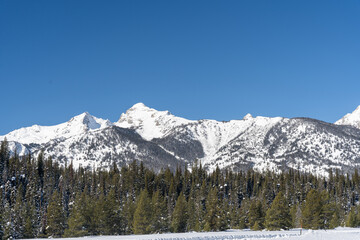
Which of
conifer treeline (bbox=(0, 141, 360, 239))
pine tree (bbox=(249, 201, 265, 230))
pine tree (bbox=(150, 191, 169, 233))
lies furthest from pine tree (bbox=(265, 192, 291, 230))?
pine tree (bbox=(150, 191, 169, 233))

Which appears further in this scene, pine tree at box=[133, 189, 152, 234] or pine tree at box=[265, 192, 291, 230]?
pine tree at box=[133, 189, 152, 234]

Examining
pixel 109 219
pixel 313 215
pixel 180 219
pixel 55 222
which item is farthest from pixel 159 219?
pixel 313 215

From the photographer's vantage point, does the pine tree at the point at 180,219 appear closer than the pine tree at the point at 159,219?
No

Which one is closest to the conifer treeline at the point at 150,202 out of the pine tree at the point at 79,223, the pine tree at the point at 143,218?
the pine tree at the point at 143,218

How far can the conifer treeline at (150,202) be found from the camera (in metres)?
80.2

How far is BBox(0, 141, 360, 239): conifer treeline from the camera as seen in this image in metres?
80.2

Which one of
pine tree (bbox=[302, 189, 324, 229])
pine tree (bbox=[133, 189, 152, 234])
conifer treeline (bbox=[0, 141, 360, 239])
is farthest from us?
pine tree (bbox=[302, 189, 324, 229])

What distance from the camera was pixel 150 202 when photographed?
9094 cm

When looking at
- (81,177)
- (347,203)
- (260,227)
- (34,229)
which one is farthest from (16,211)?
(347,203)

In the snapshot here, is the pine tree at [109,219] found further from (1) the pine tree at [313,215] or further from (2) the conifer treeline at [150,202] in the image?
(1) the pine tree at [313,215]

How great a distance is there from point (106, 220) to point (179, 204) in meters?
19.5

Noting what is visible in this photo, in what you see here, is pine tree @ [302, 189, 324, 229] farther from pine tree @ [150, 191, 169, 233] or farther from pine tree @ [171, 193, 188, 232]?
pine tree @ [150, 191, 169, 233]

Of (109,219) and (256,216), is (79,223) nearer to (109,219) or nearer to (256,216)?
(109,219)

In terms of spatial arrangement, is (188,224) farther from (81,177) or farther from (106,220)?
(81,177)
